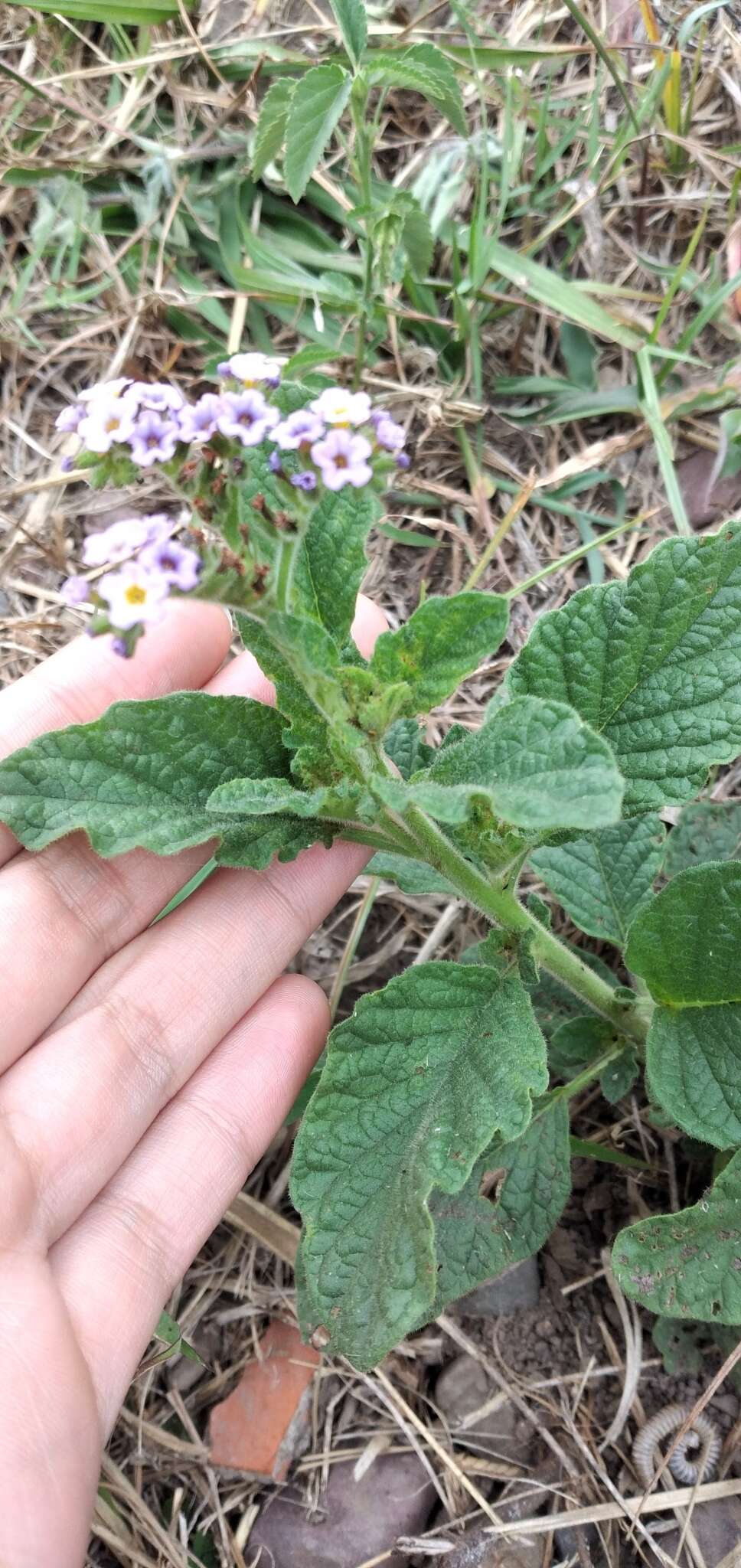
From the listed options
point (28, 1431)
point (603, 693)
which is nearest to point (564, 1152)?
point (603, 693)

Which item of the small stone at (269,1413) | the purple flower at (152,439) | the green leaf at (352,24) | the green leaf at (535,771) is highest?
the green leaf at (352,24)

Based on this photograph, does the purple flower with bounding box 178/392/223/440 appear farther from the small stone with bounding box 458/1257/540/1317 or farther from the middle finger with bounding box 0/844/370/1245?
the small stone with bounding box 458/1257/540/1317

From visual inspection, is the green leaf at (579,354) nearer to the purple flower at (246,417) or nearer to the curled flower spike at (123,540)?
the purple flower at (246,417)

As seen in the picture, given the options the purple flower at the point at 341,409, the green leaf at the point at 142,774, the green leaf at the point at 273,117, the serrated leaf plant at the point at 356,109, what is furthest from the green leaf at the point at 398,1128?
the green leaf at the point at 273,117

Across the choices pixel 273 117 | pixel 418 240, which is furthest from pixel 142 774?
pixel 418 240

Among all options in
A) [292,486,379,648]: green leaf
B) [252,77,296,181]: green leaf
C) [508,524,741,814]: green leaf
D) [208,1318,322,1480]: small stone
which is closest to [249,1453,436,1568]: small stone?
[208,1318,322,1480]: small stone

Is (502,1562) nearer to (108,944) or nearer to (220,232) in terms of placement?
(108,944)

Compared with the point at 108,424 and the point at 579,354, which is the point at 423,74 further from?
the point at 108,424
